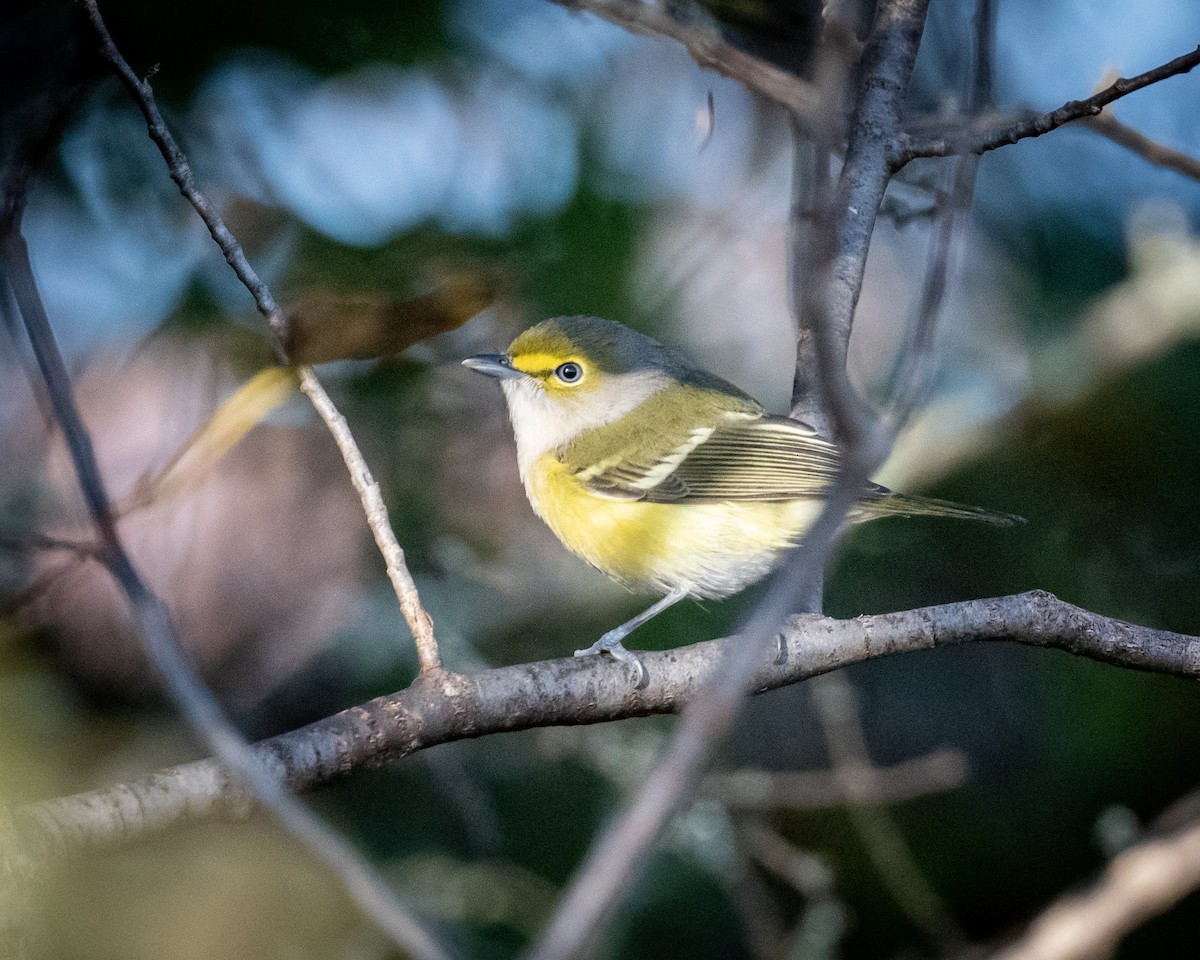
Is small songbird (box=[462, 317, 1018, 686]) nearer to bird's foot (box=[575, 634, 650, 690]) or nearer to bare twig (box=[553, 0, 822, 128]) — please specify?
bird's foot (box=[575, 634, 650, 690])

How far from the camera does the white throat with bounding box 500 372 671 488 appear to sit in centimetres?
201

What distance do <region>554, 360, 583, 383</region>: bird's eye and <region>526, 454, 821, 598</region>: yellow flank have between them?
0.78 feet

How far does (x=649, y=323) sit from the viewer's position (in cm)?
215

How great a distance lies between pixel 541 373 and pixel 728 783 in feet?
2.77

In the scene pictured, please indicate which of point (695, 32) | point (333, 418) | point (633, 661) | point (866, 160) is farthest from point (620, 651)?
point (695, 32)

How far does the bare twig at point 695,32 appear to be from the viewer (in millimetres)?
1839

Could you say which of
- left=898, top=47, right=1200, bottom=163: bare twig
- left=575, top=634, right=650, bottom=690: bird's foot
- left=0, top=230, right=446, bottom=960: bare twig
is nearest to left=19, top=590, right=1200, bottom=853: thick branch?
left=575, top=634, right=650, bottom=690: bird's foot

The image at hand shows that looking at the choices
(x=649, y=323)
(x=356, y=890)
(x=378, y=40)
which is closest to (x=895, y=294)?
(x=649, y=323)

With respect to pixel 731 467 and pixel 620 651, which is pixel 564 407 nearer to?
pixel 731 467

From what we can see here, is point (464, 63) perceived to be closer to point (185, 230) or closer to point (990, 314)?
point (185, 230)

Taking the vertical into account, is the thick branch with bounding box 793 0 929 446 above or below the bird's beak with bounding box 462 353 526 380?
above

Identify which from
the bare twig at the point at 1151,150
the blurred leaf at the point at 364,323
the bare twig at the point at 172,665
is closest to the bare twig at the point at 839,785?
the blurred leaf at the point at 364,323

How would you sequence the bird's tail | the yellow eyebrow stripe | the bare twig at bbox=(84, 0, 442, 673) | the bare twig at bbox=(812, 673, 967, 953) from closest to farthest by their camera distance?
the bare twig at bbox=(84, 0, 442, 673) < the bird's tail < the bare twig at bbox=(812, 673, 967, 953) < the yellow eyebrow stripe

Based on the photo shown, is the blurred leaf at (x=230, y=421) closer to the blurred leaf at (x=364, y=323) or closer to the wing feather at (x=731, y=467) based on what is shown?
the blurred leaf at (x=364, y=323)
